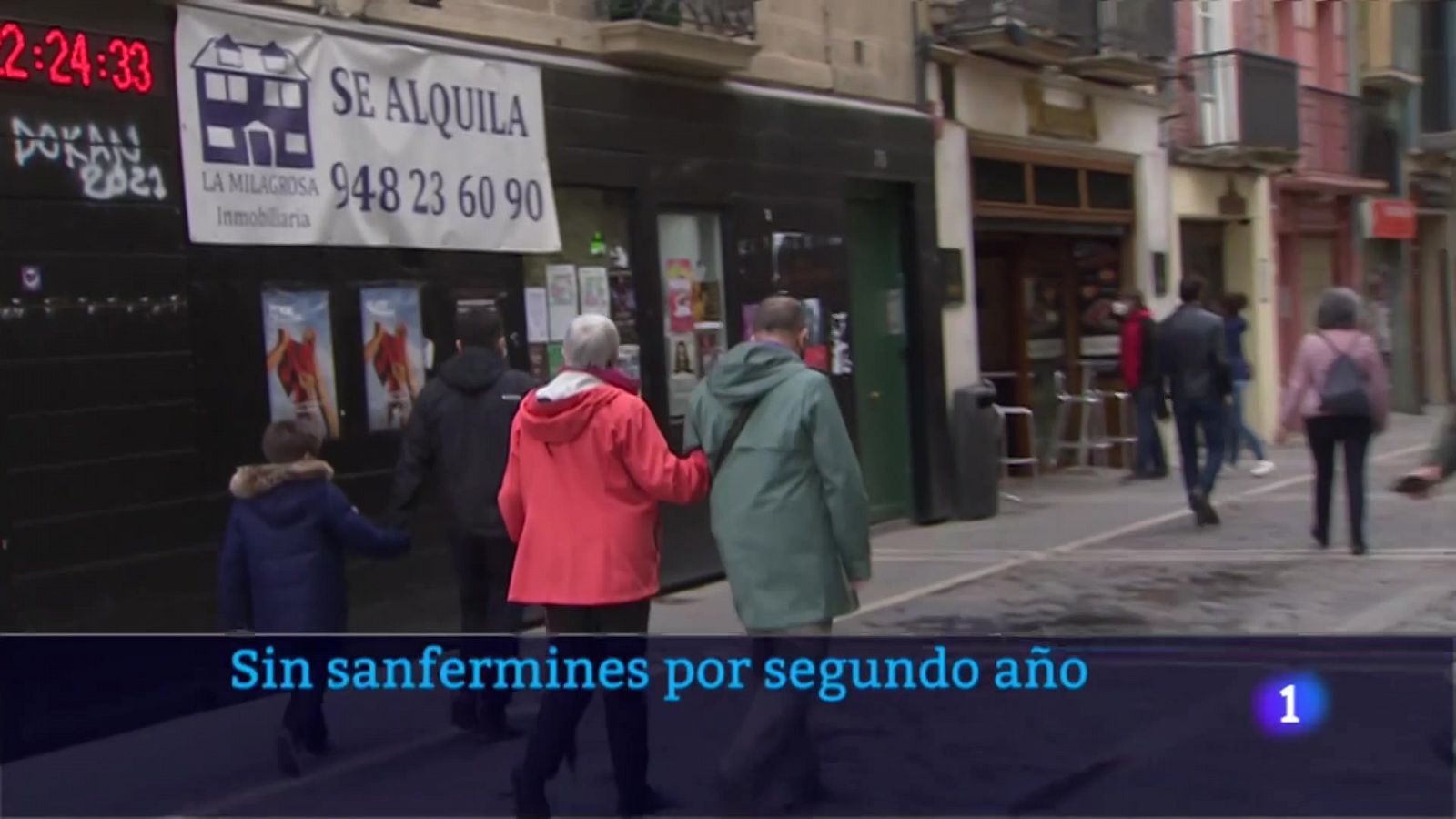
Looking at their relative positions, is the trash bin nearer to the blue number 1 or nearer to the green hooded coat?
the blue number 1

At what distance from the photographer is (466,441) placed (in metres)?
8.09

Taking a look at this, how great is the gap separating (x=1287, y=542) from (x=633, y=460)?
8291 mm

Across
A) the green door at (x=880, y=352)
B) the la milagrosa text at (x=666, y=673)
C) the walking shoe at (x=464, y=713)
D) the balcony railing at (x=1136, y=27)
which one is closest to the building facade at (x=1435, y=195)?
the balcony railing at (x=1136, y=27)

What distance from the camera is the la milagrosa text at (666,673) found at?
250 inches

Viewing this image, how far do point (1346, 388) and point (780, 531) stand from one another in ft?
22.5

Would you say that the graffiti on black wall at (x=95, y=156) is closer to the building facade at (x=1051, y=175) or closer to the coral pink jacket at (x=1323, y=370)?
the coral pink jacket at (x=1323, y=370)

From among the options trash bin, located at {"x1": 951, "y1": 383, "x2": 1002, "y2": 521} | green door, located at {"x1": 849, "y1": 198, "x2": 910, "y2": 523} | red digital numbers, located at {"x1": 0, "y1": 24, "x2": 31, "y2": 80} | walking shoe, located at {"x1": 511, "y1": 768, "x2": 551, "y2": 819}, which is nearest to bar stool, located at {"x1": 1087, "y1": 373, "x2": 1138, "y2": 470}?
trash bin, located at {"x1": 951, "y1": 383, "x2": 1002, "y2": 521}

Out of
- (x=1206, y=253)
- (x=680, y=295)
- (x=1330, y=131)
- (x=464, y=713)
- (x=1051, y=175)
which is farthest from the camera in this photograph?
(x=1330, y=131)

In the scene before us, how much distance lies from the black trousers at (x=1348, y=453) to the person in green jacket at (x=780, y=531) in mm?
6700

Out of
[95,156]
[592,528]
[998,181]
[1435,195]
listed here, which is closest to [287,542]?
[592,528]

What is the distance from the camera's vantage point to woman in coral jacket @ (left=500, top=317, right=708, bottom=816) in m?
6.27

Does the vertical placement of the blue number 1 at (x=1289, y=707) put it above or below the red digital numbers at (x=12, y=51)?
below

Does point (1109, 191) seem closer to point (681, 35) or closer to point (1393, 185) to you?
point (681, 35)

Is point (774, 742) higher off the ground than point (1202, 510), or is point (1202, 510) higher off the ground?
point (774, 742)
